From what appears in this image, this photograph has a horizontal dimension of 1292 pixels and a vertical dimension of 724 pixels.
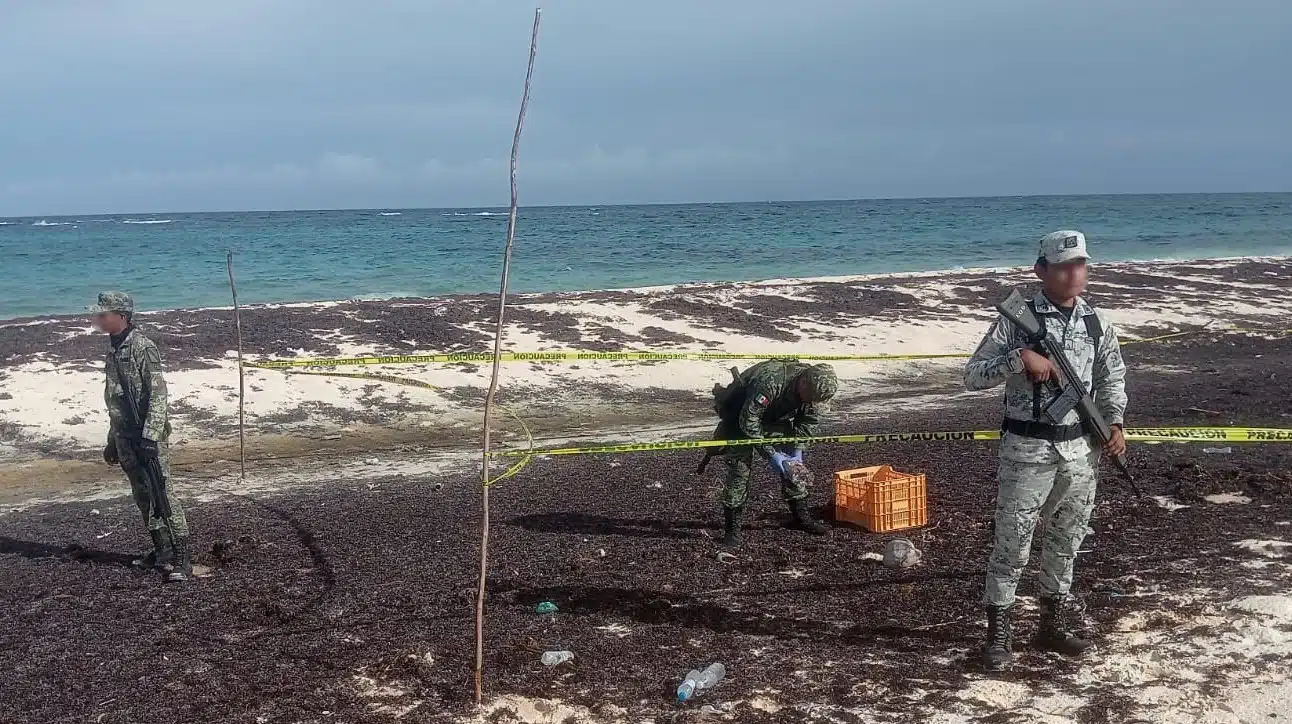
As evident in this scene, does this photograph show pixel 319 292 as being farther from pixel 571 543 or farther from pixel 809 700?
pixel 809 700

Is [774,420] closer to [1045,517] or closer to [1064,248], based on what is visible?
[1045,517]

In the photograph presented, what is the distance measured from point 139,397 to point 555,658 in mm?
3901

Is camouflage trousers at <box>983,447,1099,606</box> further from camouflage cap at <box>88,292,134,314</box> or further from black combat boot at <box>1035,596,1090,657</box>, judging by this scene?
camouflage cap at <box>88,292,134,314</box>

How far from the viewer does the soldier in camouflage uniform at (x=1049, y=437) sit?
4.79m

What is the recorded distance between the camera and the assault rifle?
4773 millimetres

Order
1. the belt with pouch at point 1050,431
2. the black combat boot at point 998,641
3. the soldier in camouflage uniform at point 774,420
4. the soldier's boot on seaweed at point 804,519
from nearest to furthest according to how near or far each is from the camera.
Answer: the belt with pouch at point 1050,431 < the black combat boot at point 998,641 < the soldier in camouflage uniform at point 774,420 < the soldier's boot on seaweed at point 804,519

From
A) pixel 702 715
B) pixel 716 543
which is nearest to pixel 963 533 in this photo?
pixel 716 543

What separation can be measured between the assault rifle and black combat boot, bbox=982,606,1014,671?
0.99m

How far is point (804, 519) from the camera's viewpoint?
25.4 feet

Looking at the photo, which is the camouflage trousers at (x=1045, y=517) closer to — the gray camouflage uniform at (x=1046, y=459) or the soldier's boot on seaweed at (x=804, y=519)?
the gray camouflage uniform at (x=1046, y=459)

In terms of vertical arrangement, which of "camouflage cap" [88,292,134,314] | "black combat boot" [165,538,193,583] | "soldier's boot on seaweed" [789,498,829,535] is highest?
"camouflage cap" [88,292,134,314]

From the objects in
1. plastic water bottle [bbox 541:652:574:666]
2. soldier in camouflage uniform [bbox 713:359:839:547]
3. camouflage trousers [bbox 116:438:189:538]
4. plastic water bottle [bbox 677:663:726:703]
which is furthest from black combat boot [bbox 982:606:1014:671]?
camouflage trousers [bbox 116:438:189:538]

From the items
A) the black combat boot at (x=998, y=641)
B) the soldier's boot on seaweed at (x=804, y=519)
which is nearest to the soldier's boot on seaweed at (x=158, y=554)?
the soldier's boot on seaweed at (x=804, y=519)

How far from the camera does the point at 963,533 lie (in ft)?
24.5
